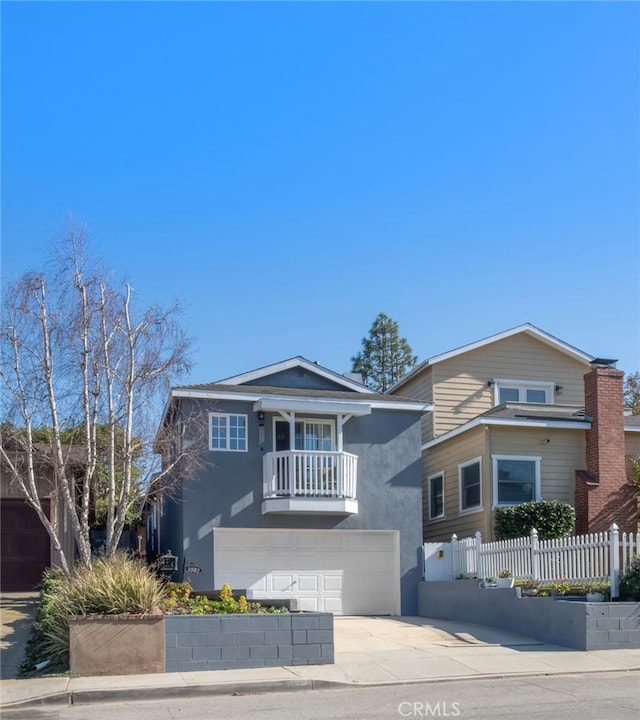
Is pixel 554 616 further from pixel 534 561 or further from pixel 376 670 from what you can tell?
pixel 376 670

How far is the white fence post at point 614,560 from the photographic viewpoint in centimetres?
1550

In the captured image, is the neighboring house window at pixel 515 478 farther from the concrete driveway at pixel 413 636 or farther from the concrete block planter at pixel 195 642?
the concrete block planter at pixel 195 642

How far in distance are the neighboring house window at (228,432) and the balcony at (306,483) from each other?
0.70m

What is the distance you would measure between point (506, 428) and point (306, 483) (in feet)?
16.8

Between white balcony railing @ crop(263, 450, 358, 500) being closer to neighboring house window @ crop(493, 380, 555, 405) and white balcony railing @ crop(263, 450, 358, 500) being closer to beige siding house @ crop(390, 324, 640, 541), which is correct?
beige siding house @ crop(390, 324, 640, 541)

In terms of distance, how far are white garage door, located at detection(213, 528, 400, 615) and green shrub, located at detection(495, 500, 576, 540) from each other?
2657mm

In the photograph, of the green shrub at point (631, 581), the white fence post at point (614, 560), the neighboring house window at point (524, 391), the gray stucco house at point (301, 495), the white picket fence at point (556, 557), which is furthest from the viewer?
the neighboring house window at point (524, 391)

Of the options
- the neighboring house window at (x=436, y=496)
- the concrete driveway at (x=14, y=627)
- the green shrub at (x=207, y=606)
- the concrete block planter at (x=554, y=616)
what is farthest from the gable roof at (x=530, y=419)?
the concrete driveway at (x=14, y=627)

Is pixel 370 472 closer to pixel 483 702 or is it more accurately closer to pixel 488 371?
pixel 488 371

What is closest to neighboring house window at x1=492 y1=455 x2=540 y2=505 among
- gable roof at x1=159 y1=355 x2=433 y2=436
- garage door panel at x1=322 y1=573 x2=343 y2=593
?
gable roof at x1=159 y1=355 x2=433 y2=436

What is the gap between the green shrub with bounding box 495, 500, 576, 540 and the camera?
2088 cm

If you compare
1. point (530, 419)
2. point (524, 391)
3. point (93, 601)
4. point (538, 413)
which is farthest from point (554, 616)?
point (524, 391)

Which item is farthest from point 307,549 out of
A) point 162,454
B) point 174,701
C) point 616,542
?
point 174,701

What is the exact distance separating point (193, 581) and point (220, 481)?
7.32 ft
